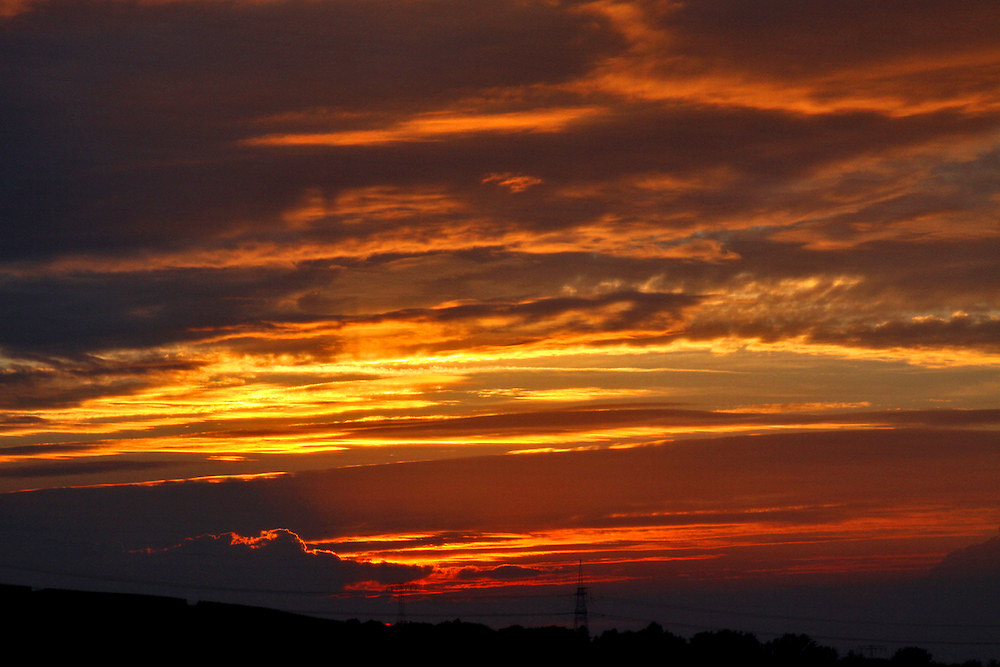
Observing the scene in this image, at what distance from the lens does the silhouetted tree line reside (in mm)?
52719

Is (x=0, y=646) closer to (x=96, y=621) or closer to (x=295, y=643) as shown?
(x=96, y=621)

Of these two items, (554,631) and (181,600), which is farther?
(554,631)

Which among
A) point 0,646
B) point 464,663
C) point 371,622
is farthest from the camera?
point 371,622

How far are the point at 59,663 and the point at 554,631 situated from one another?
4151cm

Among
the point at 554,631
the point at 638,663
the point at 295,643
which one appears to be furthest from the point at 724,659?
the point at 295,643

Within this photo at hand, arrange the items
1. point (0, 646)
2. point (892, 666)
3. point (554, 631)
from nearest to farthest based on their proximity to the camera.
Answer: point (0, 646) → point (554, 631) → point (892, 666)

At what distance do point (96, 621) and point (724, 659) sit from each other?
60.2 metres

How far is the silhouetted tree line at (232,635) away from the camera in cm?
5272

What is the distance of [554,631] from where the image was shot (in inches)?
3246

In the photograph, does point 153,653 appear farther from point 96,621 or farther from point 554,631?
point 554,631

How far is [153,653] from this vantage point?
53250 mm

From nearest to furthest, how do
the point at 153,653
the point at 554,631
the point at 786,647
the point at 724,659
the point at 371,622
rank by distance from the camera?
1. the point at 153,653
2. the point at 371,622
3. the point at 554,631
4. the point at 724,659
5. the point at 786,647

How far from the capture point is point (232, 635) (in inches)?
2275

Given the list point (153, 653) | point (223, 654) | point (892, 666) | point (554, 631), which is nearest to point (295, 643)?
point (223, 654)
